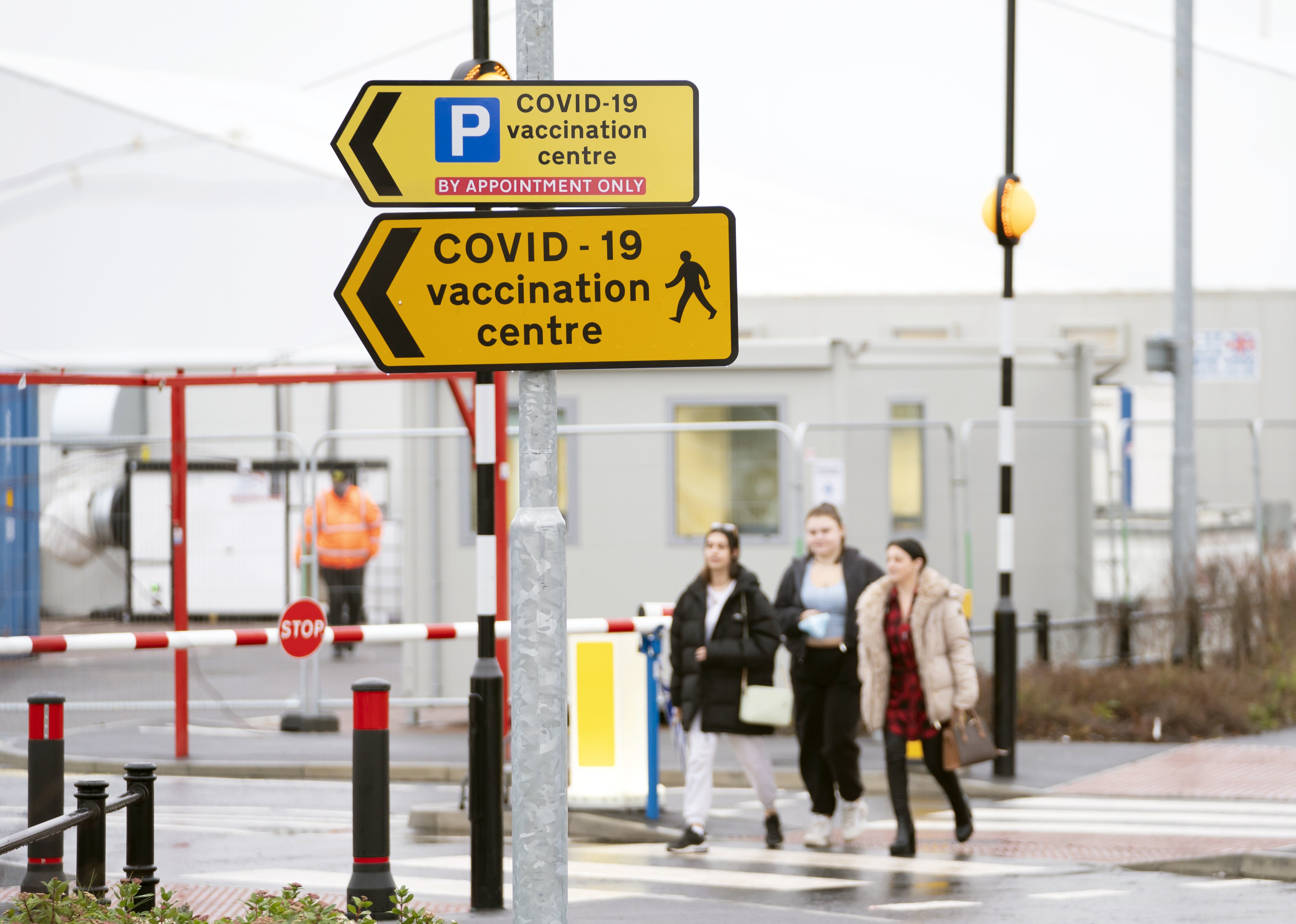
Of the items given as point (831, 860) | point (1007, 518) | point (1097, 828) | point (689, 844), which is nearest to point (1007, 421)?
point (1007, 518)

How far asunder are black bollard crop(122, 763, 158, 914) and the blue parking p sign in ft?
9.47

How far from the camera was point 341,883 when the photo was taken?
7758 millimetres

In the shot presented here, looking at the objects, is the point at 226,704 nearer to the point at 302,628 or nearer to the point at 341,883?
the point at 302,628

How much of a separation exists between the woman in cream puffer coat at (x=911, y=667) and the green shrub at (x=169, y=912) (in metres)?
4.11


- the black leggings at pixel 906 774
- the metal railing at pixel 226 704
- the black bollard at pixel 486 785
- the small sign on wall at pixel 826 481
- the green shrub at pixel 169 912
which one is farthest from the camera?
the small sign on wall at pixel 826 481

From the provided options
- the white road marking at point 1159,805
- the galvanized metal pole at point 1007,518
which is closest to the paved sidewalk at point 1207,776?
the white road marking at point 1159,805

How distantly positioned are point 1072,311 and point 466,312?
1634cm

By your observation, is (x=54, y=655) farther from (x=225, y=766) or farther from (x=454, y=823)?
(x=454, y=823)

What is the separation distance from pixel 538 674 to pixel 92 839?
2657 mm

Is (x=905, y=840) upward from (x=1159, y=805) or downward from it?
upward

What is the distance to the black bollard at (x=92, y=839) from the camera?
5.76m

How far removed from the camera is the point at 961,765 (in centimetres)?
869

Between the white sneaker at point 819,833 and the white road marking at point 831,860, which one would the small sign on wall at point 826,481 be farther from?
the white road marking at point 831,860

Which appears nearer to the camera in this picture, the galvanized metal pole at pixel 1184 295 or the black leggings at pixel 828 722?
the black leggings at pixel 828 722
